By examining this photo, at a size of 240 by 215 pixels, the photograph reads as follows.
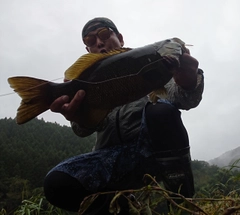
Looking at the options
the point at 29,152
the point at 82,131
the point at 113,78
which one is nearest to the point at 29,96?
the point at 113,78

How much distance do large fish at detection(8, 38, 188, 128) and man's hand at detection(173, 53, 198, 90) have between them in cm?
11

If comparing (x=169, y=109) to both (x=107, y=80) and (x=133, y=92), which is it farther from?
(x=107, y=80)

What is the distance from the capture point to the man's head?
2594mm

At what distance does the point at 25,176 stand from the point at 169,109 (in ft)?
143

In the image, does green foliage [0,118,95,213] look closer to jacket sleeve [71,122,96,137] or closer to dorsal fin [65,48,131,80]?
jacket sleeve [71,122,96,137]

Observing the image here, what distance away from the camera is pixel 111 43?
2.62 m

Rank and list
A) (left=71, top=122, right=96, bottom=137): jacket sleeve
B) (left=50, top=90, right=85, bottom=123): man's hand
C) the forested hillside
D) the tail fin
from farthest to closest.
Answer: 1. the forested hillside
2. (left=71, top=122, right=96, bottom=137): jacket sleeve
3. (left=50, top=90, right=85, bottom=123): man's hand
4. the tail fin

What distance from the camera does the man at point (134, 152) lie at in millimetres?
1892

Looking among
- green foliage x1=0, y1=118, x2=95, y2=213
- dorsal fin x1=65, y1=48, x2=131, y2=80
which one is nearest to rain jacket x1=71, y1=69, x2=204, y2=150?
dorsal fin x1=65, y1=48, x2=131, y2=80

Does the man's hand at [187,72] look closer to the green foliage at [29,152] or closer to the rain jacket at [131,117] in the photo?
the rain jacket at [131,117]

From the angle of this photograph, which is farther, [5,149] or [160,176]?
[5,149]

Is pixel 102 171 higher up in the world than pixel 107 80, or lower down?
lower down

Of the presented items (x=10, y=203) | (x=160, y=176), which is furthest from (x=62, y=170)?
(x=10, y=203)

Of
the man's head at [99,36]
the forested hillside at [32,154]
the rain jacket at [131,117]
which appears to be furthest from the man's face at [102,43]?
the forested hillside at [32,154]
